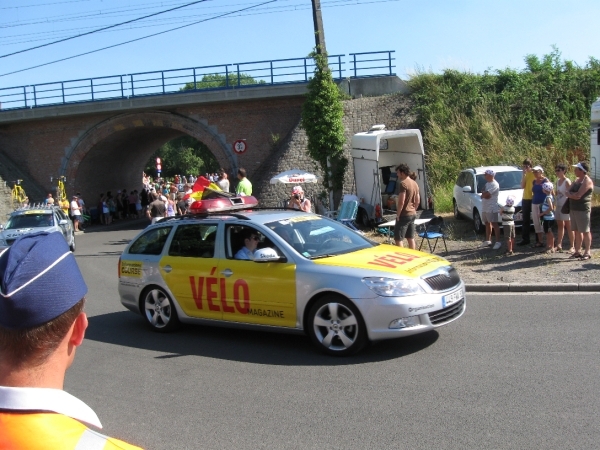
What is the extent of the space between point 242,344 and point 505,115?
21.1m

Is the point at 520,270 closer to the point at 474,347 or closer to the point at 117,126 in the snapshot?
the point at 474,347

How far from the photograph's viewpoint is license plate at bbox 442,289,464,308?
24.4 ft

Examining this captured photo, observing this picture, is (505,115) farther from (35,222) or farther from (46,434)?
(46,434)

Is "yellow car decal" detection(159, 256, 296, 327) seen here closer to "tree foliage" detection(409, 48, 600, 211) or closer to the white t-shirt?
the white t-shirt

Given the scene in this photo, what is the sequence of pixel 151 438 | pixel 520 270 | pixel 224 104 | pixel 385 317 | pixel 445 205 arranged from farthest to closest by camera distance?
pixel 224 104 → pixel 445 205 → pixel 520 270 → pixel 385 317 → pixel 151 438

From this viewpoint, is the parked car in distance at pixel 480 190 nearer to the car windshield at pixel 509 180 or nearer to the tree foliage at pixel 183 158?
the car windshield at pixel 509 180

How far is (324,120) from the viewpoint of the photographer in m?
23.9

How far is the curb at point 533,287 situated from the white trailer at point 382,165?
949 centimetres

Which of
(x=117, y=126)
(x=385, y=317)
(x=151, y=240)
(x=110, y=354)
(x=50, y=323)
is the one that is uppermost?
(x=117, y=126)

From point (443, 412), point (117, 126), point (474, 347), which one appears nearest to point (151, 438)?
point (443, 412)

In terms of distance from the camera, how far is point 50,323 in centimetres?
167

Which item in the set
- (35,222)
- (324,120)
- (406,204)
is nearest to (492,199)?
(406,204)

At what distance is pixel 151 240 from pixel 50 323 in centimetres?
809

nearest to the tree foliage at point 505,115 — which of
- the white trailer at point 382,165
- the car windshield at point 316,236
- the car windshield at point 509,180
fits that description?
the white trailer at point 382,165
